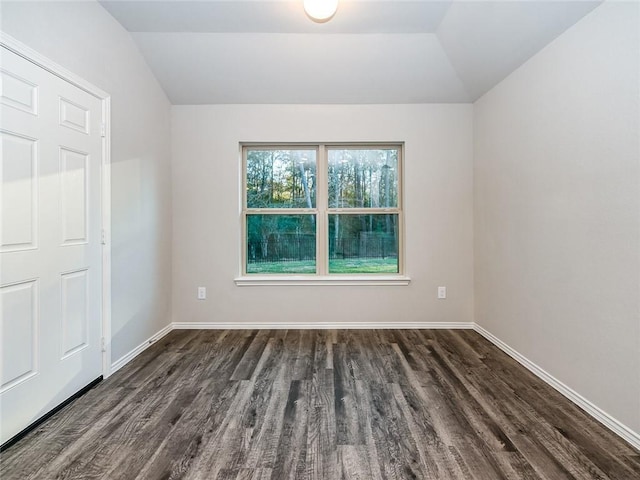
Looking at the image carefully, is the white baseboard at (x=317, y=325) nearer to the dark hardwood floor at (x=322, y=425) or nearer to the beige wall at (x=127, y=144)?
the beige wall at (x=127, y=144)

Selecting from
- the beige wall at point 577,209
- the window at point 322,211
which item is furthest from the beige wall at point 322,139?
the beige wall at point 577,209

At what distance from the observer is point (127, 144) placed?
2660 millimetres

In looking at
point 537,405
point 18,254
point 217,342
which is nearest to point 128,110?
point 18,254

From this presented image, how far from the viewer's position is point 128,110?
2.69 meters

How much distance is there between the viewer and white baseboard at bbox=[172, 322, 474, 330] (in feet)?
11.4

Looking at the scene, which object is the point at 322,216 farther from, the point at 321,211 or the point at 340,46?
the point at 340,46

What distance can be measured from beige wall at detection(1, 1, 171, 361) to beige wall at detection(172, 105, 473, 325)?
0.21 m

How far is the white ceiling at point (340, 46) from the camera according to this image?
2.40 m

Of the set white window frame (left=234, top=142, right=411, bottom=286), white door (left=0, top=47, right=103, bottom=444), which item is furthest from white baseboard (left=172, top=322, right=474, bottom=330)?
white door (left=0, top=47, right=103, bottom=444)

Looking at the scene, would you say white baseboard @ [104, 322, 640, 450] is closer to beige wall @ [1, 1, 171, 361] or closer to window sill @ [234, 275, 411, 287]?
beige wall @ [1, 1, 171, 361]

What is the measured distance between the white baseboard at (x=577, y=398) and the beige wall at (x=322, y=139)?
81 cm

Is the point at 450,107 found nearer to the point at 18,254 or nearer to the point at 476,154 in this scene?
the point at 476,154

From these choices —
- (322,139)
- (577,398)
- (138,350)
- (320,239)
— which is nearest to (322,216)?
(320,239)

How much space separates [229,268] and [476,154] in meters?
2.84
